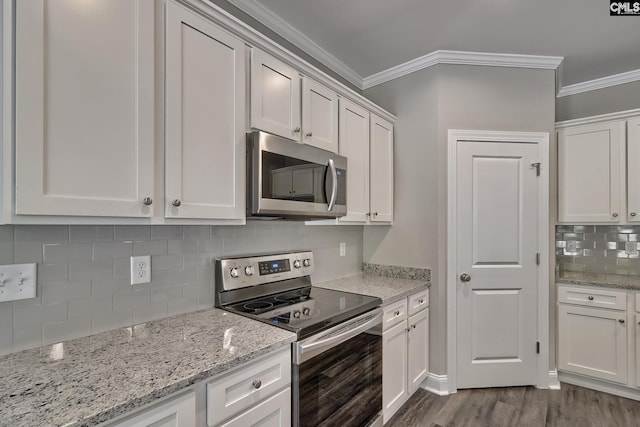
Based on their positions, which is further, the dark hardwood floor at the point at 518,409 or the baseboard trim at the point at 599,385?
the baseboard trim at the point at 599,385

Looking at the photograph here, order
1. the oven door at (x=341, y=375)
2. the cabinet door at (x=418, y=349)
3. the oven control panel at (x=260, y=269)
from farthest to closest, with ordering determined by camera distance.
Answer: the cabinet door at (x=418, y=349), the oven control panel at (x=260, y=269), the oven door at (x=341, y=375)

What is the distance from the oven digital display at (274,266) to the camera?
1.89 m

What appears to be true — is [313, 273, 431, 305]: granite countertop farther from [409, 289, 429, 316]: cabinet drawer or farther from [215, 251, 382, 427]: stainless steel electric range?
[215, 251, 382, 427]: stainless steel electric range

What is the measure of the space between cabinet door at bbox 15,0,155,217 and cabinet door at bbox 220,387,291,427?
2.71 ft

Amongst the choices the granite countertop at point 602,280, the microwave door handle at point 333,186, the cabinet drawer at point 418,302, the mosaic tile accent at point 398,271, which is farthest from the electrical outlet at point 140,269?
the granite countertop at point 602,280

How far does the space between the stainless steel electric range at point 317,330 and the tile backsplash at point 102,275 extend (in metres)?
0.13

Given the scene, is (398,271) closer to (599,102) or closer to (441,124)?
(441,124)

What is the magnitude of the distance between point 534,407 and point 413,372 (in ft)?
3.03

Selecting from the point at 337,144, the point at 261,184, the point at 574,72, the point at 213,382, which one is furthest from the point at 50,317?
the point at 574,72

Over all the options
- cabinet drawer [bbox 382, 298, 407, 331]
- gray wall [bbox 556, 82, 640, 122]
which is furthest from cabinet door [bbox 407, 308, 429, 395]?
gray wall [bbox 556, 82, 640, 122]

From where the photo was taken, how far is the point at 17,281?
3.62ft

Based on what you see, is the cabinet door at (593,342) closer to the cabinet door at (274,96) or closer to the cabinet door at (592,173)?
the cabinet door at (592,173)

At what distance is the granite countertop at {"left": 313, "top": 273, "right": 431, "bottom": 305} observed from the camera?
211 centimetres

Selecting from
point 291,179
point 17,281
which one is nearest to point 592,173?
point 291,179
